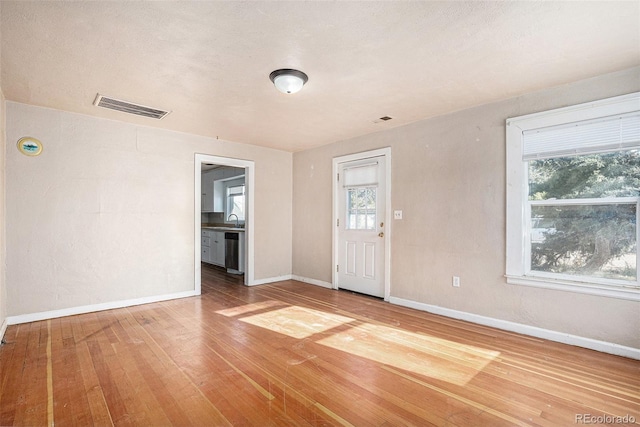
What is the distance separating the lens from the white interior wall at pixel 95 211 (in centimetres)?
358

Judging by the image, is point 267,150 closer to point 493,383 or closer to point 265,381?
point 265,381

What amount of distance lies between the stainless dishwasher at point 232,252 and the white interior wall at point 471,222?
337cm

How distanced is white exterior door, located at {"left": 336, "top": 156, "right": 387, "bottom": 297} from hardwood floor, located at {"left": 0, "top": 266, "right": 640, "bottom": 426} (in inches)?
43.3

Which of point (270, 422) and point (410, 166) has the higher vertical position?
point (410, 166)

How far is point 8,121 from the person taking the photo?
3.48 meters

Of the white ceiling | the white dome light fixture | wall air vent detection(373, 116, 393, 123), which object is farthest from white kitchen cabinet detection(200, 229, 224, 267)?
the white dome light fixture

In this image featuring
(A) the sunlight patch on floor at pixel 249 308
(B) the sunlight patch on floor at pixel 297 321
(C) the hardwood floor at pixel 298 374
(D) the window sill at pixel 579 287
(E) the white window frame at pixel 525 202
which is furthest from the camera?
(A) the sunlight patch on floor at pixel 249 308

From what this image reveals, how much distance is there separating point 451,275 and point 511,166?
56.2 inches

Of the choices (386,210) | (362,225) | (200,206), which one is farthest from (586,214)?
(200,206)

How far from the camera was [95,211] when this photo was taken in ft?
13.2

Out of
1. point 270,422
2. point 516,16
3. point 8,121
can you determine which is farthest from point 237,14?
point 8,121

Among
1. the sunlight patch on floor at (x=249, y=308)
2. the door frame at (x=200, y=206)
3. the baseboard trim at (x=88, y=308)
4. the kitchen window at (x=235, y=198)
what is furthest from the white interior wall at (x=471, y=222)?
the kitchen window at (x=235, y=198)

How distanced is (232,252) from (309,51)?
511 cm

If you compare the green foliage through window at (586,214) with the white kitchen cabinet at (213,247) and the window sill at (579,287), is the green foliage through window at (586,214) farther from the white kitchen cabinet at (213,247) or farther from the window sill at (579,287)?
the white kitchen cabinet at (213,247)
